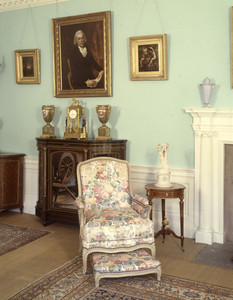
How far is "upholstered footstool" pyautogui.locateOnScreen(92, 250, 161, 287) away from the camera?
3.81 m

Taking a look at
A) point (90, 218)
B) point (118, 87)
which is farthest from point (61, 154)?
point (90, 218)

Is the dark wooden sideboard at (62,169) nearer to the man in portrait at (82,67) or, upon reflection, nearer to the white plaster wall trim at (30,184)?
the white plaster wall trim at (30,184)

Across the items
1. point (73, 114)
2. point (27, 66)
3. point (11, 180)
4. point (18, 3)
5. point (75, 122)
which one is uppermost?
point (18, 3)

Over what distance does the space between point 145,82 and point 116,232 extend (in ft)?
7.65

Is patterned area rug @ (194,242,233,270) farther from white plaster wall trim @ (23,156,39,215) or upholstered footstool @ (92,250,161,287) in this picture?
white plaster wall trim @ (23,156,39,215)

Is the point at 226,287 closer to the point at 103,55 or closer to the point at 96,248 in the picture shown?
the point at 96,248

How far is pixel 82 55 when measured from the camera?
6.01 m

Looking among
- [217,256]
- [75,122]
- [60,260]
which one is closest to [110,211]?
[60,260]

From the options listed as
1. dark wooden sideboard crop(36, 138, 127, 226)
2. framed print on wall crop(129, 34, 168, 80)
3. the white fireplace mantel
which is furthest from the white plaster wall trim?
the white fireplace mantel

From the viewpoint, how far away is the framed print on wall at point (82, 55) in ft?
19.0

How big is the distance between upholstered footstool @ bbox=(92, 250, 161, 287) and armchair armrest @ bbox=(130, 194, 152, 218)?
0.53m

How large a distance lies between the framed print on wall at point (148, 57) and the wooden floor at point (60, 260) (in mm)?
2197

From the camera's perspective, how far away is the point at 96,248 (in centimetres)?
409

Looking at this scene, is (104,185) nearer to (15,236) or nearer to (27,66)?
(15,236)
